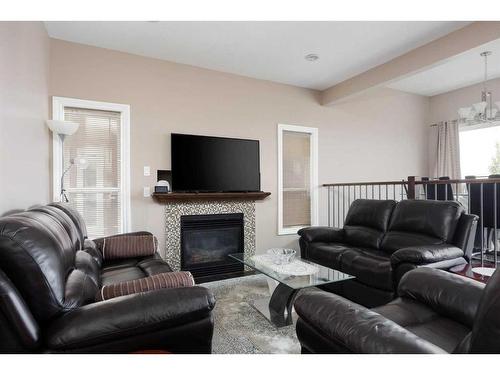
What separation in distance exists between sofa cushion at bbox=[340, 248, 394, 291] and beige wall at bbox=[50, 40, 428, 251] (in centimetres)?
176

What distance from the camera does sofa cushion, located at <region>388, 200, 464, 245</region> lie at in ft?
8.95

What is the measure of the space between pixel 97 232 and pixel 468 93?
670 centimetres

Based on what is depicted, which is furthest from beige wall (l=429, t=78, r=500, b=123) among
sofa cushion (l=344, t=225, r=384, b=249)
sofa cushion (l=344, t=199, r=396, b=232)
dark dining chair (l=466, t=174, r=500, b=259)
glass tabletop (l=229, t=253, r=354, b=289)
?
glass tabletop (l=229, t=253, r=354, b=289)

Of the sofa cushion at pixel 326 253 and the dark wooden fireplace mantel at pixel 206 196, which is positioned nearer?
the sofa cushion at pixel 326 253

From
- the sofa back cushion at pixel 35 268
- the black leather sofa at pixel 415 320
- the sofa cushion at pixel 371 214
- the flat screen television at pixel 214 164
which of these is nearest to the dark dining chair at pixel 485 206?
the sofa cushion at pixel 371 214

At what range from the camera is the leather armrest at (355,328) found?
953mm

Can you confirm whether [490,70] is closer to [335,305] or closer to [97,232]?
[335,305]

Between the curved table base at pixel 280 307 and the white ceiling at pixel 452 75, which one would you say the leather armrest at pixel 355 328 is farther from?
the white ceiling at pixel 452 75

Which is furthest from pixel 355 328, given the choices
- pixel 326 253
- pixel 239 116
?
pixel 239 116

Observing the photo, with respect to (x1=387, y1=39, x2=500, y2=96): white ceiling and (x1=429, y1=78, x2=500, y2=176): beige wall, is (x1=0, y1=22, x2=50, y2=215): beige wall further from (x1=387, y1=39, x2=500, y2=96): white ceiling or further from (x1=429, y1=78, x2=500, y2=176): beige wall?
(x1=429, y1=78, x2=500, y2=176): beige wall

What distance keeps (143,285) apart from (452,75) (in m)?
5.73

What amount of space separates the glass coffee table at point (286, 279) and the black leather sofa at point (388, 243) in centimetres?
43

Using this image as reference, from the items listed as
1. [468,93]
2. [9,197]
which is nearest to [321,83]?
[468,93]

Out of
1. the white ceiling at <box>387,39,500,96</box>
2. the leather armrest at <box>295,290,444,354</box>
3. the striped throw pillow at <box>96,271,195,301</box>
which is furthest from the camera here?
the white ceiling at <box>387,39,500,96</box>
